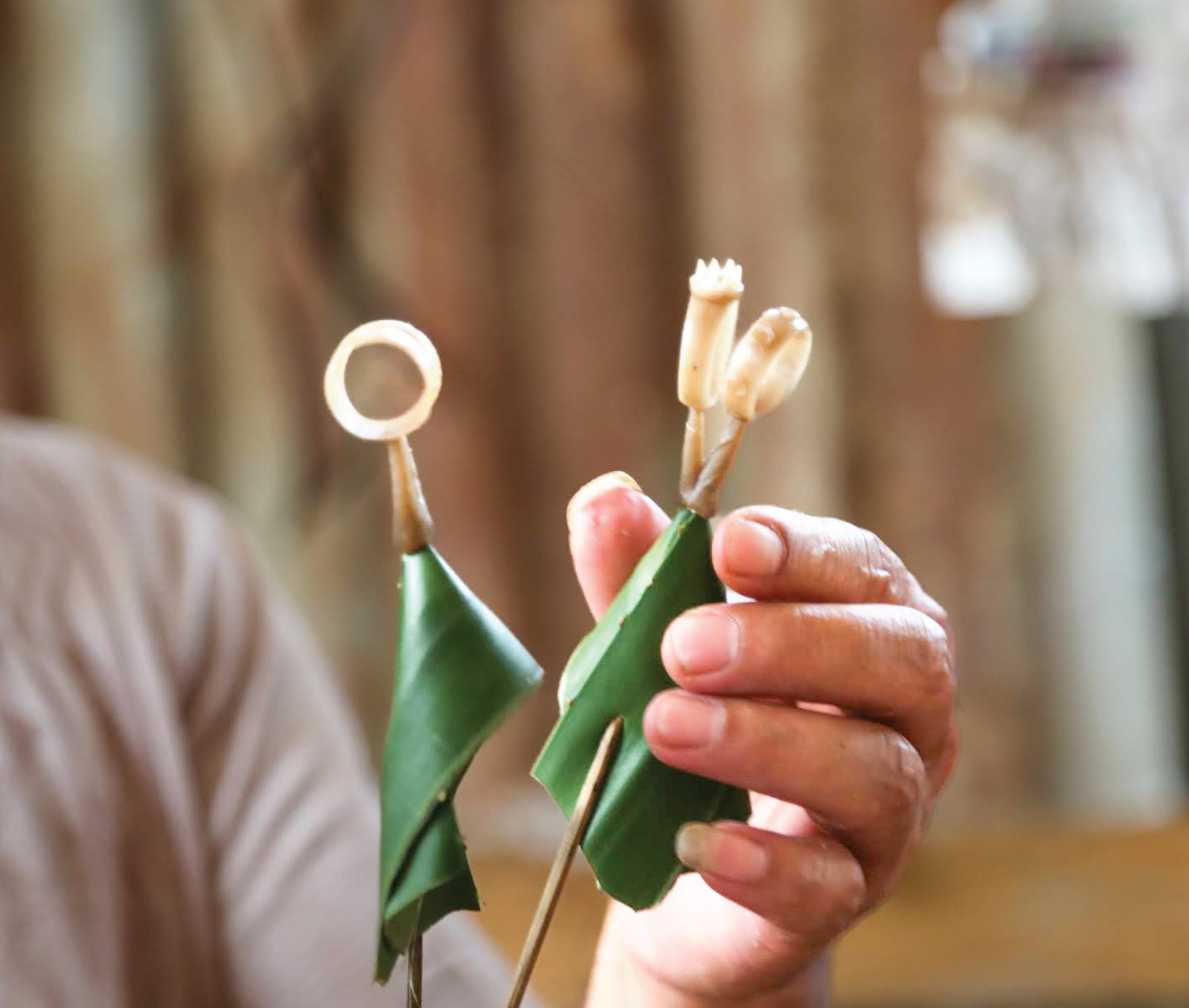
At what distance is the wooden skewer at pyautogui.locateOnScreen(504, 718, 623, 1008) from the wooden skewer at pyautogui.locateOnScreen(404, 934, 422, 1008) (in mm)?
22

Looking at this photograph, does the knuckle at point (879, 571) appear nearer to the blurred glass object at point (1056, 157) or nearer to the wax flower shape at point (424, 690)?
the wax flower shape at point (424, 690)

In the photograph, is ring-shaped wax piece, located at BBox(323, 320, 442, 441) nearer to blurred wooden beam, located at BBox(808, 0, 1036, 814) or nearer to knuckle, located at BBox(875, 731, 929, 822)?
knuckle, located at BBox(875, 731, 929, 822)

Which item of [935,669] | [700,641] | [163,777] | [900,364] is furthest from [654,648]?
[900,364]

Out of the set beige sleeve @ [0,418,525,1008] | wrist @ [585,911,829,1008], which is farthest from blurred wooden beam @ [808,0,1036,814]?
wrist @ [585,911,829,1008]

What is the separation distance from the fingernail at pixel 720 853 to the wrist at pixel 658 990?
0.34 feet

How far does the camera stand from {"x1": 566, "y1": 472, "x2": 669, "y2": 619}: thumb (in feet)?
1.20

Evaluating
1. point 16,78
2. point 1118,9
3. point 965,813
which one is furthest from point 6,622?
point 1118,9

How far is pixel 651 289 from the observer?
1107 mm

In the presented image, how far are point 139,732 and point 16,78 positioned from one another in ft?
2.23

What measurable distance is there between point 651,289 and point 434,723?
848 millimetres

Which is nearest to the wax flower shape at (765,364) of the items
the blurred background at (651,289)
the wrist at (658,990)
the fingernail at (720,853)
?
the fingernail at (720,853)

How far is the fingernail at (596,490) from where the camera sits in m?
0.37

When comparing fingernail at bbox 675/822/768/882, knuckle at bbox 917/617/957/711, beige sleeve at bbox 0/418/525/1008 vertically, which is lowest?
beige sleeve at bbox 0/418/525/1008

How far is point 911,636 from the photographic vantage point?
380 millimetres
